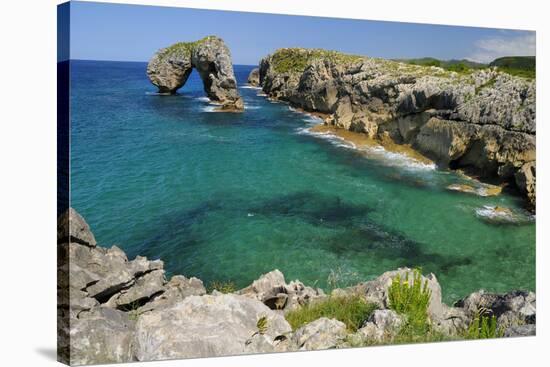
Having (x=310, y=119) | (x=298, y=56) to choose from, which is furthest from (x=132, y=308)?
(x=310, y=119)

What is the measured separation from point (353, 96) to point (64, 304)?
2621 centimetres

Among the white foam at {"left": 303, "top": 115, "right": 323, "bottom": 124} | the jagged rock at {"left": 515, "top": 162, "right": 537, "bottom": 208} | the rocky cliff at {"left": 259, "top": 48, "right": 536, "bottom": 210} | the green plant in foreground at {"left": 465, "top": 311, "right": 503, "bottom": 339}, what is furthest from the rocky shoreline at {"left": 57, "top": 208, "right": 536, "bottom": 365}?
the white foam at {"left": 303, "top": 115, "right": 323, "bottom": 124}

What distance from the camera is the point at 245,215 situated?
1266 centimetres

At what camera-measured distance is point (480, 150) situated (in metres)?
21.0

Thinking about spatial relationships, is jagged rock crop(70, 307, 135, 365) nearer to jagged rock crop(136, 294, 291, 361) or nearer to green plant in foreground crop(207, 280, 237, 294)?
jagged rock crop(136, 294, 291, 361)

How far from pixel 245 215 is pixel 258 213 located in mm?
355

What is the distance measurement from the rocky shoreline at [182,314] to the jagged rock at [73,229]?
0.02 meters

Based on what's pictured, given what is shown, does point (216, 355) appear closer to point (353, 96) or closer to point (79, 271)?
point (79, 271)

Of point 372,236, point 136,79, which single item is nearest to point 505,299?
point 372,236

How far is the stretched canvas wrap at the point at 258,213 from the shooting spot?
25.3ft

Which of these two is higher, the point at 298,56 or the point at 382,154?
the point at 298,56

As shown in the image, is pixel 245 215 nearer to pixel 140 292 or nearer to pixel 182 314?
pixel 140 292

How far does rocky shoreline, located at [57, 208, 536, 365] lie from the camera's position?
734 centimetres

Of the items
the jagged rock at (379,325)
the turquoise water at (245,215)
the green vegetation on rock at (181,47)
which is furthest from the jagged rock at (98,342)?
the green vegetation on rock at (181,47)
